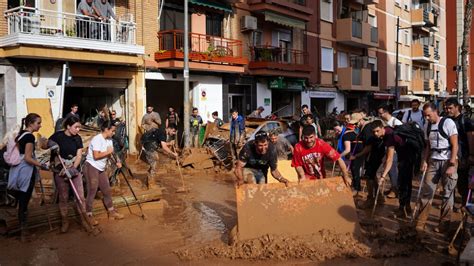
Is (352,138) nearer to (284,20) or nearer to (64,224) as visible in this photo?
(64,224)

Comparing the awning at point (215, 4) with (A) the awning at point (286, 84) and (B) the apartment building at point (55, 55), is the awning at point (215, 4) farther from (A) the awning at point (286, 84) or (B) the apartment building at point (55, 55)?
(A) the awning at point (286, 84)

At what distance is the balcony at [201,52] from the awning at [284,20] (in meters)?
2.26

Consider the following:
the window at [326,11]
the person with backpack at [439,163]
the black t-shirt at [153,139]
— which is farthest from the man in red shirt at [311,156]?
the window at [326,11]

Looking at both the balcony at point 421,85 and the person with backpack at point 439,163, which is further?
the balcony at point 421,85

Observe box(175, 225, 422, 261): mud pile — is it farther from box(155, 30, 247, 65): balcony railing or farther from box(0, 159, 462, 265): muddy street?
box(155, 30, 247, 65): balcony railing

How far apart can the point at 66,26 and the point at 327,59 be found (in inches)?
671

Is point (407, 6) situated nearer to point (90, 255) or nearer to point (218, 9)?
point (218, 9)

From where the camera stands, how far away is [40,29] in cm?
1434

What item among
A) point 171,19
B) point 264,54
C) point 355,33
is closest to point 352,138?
point 171,19

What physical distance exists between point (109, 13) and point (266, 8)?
8.20m

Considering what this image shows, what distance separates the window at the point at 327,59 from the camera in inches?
1105

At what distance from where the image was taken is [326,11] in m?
28.5

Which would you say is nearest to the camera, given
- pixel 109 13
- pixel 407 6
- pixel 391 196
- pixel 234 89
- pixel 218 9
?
pixel 391 196

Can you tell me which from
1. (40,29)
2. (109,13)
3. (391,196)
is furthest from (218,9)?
(391,196)
